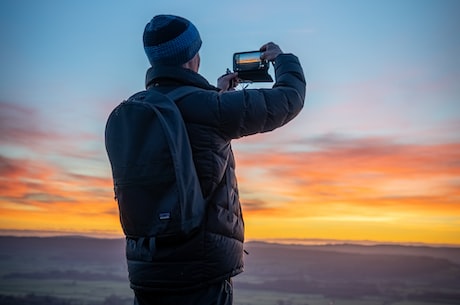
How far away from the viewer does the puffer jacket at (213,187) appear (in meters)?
2.37

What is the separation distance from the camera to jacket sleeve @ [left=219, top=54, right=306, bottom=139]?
2.45 metres

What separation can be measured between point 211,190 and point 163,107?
50 cm

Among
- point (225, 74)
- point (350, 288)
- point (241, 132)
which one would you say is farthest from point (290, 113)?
point (350, 288)

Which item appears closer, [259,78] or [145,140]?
[145,140]

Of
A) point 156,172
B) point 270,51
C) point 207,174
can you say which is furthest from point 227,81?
point 156,172

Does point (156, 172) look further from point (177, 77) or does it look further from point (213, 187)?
point (177, 77)

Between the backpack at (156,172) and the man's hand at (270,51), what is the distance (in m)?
0.68

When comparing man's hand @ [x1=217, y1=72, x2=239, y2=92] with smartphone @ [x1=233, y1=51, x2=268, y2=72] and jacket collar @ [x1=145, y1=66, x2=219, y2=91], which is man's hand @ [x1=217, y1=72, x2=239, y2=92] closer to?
smartphone @ [x1=233, y1=51, x2=268, y2=72]

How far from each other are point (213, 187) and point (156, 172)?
31cm

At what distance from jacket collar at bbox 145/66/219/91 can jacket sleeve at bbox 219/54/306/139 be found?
0.22m

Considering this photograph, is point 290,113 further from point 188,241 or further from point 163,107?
point 188,241

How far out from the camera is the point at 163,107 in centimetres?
244

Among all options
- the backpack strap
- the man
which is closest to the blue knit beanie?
the man

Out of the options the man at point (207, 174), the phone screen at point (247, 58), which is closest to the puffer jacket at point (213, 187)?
the man at point (207, 174)
